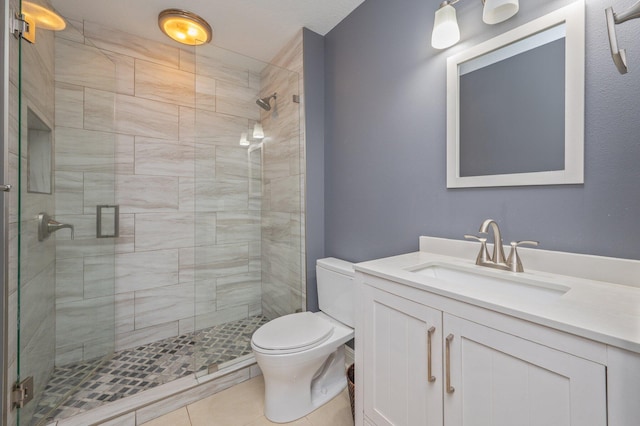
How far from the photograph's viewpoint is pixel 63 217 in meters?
1.60

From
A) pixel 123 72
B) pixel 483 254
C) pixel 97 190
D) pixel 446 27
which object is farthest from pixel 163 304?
pixel 446 27

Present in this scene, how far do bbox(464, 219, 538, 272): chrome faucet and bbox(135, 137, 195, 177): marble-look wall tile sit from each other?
2.22 metres

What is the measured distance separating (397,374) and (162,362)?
174cm

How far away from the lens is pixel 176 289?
2.27 metres

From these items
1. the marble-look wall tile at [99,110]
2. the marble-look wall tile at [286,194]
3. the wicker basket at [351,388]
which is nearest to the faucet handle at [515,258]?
the wicker basket at [351,388]

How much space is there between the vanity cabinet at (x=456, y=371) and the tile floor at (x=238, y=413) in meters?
0.39

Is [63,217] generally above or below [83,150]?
below

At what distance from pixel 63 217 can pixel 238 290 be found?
1.24 metres

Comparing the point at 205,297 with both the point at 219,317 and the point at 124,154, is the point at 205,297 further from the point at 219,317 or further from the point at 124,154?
the point at 124,154

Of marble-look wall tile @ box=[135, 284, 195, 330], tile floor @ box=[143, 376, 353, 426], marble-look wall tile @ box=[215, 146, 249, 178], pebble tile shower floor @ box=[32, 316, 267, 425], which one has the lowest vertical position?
tile floor @ box=[143, 376, 353, 426]

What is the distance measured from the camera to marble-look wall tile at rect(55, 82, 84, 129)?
1.69 m

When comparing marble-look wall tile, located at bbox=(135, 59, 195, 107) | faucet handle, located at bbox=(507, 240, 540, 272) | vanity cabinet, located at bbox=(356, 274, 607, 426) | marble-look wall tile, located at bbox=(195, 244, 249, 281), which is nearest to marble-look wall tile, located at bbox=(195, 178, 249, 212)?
marble-look wall tile, located at bbox=(195, 244, 249, 281)

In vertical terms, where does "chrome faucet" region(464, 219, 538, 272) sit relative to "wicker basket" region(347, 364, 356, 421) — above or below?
above

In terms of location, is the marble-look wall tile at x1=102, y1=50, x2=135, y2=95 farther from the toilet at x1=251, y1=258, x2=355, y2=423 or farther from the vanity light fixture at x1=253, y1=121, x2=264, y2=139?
the toilet at x1=251, y1=258, x2=355, y2=423
